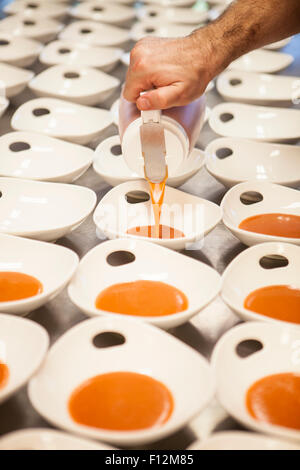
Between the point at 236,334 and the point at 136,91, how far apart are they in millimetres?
692

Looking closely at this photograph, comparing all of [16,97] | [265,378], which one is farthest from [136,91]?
[16,97]

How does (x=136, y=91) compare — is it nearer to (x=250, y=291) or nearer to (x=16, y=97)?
(x=250, y=291)

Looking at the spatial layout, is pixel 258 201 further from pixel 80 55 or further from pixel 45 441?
pixel 80 55

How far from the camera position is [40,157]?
197cm

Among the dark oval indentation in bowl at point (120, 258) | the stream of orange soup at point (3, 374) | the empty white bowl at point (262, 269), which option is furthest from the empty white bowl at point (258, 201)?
the stream of orange soup at point (3, 374)

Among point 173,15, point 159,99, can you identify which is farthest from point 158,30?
point 159,99

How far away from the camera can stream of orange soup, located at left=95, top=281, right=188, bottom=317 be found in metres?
1.33

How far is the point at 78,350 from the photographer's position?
1.17 meters

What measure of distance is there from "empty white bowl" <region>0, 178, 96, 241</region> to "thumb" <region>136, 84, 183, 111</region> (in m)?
0.42

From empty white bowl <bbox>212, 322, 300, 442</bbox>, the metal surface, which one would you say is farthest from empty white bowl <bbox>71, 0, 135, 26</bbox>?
empty white bowl <bbox>212, 322, 300, 442</bbox>

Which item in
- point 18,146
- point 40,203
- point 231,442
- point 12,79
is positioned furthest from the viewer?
point 12,79

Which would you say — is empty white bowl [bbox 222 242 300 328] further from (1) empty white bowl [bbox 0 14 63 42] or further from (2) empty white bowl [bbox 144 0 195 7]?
(2) empty white bowl [bbox 144 0 195 7]

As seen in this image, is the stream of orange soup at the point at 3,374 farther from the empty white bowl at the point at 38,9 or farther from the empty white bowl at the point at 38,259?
the empty white bowl at the point at 38,9

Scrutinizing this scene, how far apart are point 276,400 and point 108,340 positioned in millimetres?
415
